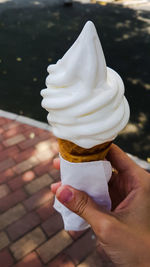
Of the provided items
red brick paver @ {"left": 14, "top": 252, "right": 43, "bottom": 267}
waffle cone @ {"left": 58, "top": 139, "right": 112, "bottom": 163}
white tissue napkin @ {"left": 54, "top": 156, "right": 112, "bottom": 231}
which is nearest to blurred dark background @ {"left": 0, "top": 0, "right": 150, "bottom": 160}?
red brick paver @ {"left": 14, "top": 252, "right": 43, "bottom": 267}

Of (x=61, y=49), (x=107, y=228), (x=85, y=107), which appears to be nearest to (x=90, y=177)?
(x=107, y=228)

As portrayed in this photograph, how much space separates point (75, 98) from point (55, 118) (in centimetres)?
25

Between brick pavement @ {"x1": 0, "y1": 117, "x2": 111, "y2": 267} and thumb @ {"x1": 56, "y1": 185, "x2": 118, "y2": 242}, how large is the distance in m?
1.32

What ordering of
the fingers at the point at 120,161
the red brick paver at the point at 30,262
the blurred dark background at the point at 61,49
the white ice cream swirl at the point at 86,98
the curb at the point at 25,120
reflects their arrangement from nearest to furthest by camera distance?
the white ice cream swirl at the point at 86,98
the fingers at the point at 120,161
the red brick paver at the point at 30,262
the curb at the point at 25,120
the blurred dark background at the point at 61,49

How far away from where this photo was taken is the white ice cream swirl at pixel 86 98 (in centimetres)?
200

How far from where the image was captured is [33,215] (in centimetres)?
360

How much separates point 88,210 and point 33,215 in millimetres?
1694

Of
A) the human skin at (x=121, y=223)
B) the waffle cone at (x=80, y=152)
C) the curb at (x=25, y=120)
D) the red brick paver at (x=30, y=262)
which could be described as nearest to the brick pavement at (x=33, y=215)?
the red brick paver at (x=30, y=262)

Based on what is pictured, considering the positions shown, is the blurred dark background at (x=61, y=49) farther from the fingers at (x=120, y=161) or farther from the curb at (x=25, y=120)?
the fingers at (x=120, y=161)

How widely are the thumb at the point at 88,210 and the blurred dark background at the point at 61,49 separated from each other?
2.63 meters

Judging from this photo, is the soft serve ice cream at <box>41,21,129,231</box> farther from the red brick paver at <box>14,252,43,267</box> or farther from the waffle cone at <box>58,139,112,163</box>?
the red brick paver at <box>14,252,43,267</box>

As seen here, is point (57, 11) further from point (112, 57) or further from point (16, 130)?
point (16, 130)

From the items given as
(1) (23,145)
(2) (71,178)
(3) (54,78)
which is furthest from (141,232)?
(1) (23,145)

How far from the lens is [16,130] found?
16.0 ft
